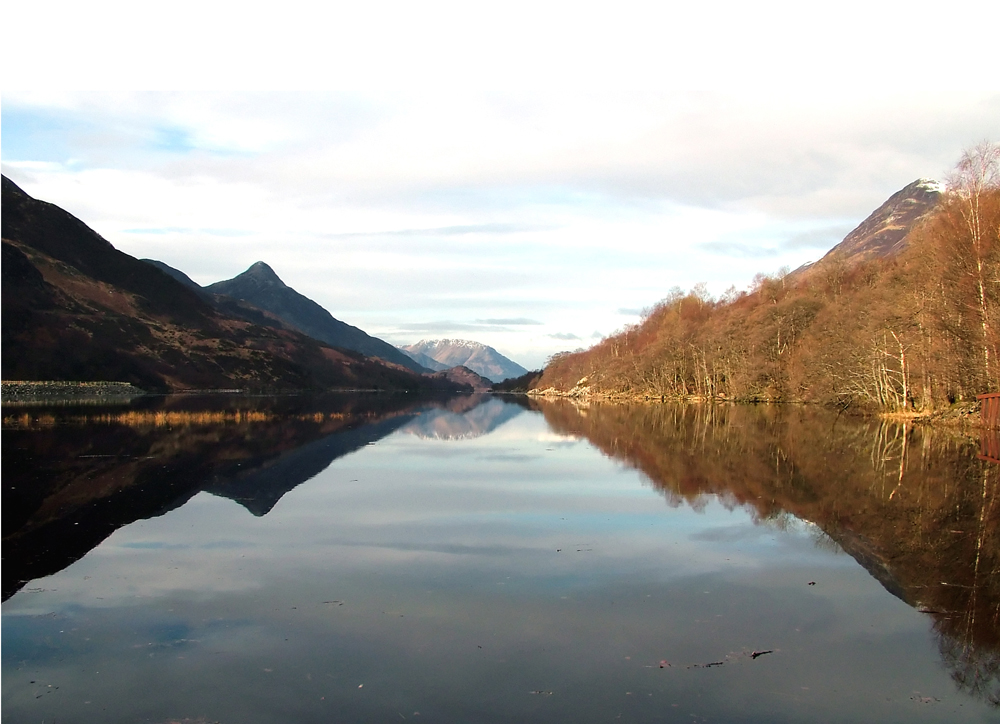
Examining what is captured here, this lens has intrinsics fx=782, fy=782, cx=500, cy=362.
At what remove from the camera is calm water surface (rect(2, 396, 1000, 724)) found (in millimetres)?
7438

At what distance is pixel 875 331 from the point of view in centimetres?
5444

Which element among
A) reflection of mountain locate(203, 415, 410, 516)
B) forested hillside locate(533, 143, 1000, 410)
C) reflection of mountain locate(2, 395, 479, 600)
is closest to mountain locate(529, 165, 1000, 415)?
forested hillside locate(533, 143, 1000, 410)

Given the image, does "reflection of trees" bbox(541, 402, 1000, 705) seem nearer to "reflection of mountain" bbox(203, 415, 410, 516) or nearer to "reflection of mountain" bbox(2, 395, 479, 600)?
"reflection of mountain" bbox(203, 415, 410, 516)

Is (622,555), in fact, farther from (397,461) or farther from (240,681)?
(397,461)

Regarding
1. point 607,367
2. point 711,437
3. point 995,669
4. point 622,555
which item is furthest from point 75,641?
point 607,367

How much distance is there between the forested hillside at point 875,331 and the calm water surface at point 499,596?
2171 cm

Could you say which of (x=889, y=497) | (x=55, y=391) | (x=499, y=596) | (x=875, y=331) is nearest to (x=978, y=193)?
(x=875, y=331)

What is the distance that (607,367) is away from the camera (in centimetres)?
14550

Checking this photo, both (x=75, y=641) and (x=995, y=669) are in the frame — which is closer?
(x=995, y=669)

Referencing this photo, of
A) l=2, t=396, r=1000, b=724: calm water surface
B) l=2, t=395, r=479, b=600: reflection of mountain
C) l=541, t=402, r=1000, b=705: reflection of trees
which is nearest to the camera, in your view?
l=2, t=396, r=1000, b=724: calm water surface

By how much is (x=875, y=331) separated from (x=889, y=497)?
39.4 m

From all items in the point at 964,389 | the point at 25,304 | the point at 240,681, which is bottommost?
the point at 240,681

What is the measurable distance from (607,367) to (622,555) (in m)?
133

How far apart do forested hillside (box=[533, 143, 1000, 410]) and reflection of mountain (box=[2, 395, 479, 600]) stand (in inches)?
1292
